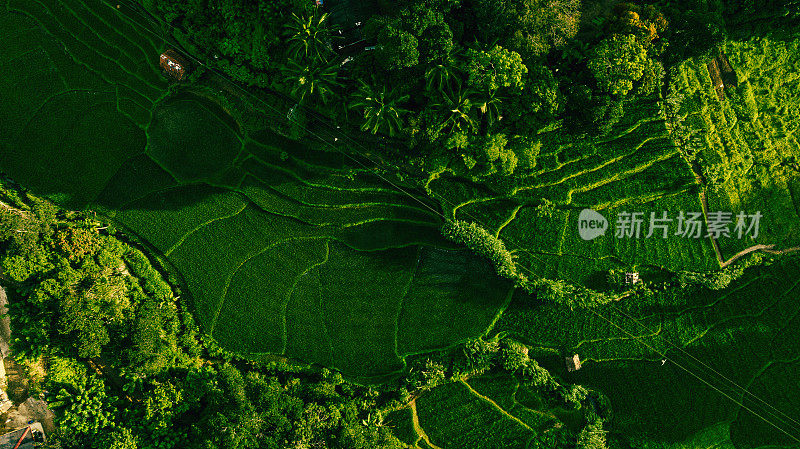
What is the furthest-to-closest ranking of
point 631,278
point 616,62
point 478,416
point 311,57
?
point 478,416, point 631,278, point 311,57, point 616,62

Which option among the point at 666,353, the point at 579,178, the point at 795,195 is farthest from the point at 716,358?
the point at 579,178

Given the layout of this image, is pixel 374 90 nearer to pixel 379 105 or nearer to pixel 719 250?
pixel 379 105

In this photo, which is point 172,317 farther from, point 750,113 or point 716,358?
point 750,113

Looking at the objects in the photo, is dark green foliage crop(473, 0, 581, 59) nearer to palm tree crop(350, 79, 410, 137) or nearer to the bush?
palm tree crop(350, 79, 410, 137)

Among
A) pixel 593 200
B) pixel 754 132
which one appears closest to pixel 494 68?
pixel 593 200

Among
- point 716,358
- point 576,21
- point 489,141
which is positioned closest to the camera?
point 576,21

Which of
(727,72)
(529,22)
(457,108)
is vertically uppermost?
(529,22)

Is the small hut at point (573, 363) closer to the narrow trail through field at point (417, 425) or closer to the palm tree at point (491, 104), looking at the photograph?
the narrow trail through field at point (417, 425)

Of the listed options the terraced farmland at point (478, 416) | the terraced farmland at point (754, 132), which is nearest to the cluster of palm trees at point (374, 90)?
the terraced farmland at point (754, 132)
